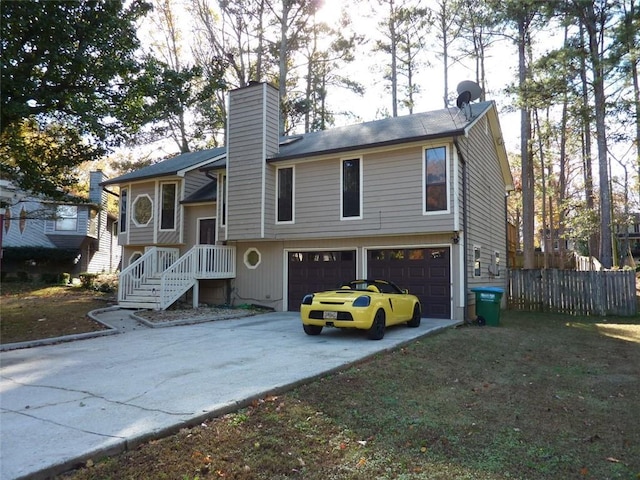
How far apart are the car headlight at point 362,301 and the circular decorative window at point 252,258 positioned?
7.39 meters

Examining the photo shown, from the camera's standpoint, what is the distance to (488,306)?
12.1 m

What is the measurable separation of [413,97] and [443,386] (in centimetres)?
2604

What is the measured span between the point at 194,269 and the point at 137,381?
8.90 meters

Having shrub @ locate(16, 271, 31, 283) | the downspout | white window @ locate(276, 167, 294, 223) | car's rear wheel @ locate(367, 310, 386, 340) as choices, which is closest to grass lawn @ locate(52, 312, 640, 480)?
car's rear wheel @ locate(367, 310, 386, 340)

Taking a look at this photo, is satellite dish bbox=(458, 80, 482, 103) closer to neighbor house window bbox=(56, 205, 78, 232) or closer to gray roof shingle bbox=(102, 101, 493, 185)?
gray roof shingle bbox=(102, 101, 493, 185)

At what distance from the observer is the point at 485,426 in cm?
446

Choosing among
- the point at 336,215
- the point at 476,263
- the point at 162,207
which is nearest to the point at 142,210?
the point at 162,207

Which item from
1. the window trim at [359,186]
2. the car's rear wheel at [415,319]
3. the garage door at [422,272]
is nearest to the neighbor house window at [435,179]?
the garage door at [422,272]

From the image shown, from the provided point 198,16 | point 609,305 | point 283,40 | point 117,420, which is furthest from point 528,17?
point 117,420

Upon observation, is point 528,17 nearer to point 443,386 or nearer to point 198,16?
point 198,16

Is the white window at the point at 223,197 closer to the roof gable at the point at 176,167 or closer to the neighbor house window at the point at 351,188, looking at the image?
the roof gable at the point at 176,167

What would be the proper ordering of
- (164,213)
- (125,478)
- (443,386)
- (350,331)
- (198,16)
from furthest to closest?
(198,16), (164,213), (350,331), (443,386), (125,478)

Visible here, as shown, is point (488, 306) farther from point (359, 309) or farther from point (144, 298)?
point (144, 298)

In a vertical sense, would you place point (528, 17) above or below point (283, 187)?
above
